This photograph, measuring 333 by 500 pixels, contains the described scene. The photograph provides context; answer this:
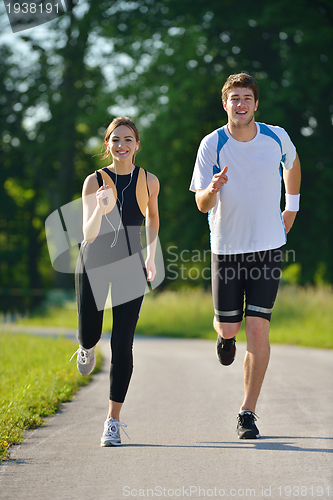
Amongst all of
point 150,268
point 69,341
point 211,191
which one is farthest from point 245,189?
point 69,341

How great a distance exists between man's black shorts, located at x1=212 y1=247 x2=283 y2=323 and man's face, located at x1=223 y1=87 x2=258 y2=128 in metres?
0.97

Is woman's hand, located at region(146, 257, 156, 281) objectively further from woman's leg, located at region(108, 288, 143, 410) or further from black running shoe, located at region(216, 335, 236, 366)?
black running shoe, located at region(216, 335, 236, 366)

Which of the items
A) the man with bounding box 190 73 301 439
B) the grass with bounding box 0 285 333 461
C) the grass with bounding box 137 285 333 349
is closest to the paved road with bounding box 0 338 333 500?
the grass with bounding box 0 285 333 461

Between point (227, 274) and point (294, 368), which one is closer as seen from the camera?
point (227, 274)

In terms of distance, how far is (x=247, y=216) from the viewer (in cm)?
501

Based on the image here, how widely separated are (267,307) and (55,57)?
3214 centimetres

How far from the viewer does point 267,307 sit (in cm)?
501

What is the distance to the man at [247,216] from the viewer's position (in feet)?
16.4

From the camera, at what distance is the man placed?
4996 mm

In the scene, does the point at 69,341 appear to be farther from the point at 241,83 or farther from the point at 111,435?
the point at 241,83

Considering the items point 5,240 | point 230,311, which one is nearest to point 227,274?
point 230,311

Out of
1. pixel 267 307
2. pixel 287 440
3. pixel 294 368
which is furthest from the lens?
pixel 294 368

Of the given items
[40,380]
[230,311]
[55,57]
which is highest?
[55,57]

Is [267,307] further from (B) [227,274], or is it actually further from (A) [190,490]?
(A) [190,490]
